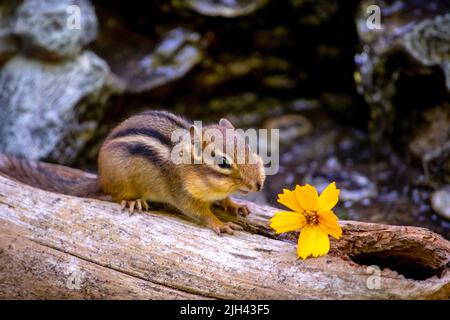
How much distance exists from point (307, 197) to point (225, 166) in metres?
0.54

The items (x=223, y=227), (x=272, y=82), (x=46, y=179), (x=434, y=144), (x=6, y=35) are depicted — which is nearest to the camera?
(x=223, y=227)

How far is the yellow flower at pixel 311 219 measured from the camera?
11.2ft

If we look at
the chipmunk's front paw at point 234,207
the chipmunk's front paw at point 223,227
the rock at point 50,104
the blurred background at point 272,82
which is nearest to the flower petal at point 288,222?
the chipmunk's front paw at point 223,227

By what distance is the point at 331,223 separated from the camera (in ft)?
11.2

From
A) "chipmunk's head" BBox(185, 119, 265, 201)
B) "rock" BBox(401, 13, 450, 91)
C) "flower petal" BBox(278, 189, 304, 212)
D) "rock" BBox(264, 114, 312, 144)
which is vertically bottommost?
"flower petal" BBox(278, 189, 304, 212)

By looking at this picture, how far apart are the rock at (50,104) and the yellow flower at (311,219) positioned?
305 cm

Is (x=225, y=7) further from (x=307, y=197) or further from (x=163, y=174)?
(x=307, y=197)

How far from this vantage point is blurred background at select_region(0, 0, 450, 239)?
18.1 ft

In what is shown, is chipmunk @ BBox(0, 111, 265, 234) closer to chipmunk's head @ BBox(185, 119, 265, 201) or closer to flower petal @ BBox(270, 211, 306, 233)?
chipmunk's head @ BBox(185, 119, 265, 201)

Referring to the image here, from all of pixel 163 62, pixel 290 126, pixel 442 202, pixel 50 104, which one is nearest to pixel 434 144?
pixel 442 202

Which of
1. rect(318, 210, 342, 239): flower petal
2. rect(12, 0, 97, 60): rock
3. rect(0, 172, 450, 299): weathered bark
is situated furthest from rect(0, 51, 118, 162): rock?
rect(318, 210, 342, 239): flower petal

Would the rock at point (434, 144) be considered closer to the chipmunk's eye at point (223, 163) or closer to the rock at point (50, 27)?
the chipmunk's eye at point (223, 163)

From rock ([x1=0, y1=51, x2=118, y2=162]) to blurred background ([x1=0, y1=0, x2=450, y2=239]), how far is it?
1 centimetres

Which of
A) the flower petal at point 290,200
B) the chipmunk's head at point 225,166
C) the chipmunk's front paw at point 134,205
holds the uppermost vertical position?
the chipmunk's head at point 225,166
